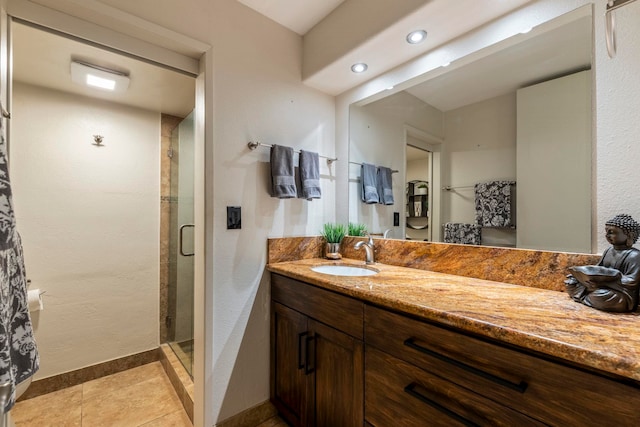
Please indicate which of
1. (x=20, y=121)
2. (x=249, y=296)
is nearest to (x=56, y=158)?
(x=20, y=121)

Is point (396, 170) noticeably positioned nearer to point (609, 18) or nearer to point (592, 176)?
point (592, 176)

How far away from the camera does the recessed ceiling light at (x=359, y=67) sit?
5.42 ft

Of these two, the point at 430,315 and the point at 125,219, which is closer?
the point at 430,315

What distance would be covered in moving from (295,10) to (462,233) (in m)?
1.57

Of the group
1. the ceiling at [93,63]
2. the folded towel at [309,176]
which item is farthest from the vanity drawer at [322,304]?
the ceiling at [93,63]

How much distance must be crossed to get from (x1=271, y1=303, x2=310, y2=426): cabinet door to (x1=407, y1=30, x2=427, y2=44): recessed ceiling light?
1496 millimetres

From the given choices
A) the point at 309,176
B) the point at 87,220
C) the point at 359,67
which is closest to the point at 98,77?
the point at 87,220

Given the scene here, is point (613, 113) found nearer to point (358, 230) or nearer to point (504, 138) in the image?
point (504, 138)

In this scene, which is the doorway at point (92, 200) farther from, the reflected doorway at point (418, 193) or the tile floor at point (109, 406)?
the reflected doorway at point (418, 193)

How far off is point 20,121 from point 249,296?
1863 millimetres

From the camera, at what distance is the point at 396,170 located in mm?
1859

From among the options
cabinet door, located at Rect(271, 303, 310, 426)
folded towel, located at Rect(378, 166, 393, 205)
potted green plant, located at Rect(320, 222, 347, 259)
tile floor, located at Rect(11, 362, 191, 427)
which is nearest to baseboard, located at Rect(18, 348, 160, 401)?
tile floor, located at Rect(11, 362, 191, 427)

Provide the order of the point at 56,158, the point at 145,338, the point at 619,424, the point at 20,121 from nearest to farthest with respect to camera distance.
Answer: the point at 619,424 → the point at 20,121 → the point at 56,158 → the point at 145,338

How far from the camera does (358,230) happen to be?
1.92 m
